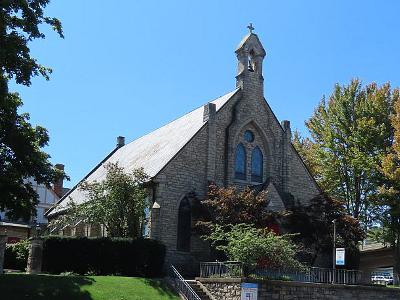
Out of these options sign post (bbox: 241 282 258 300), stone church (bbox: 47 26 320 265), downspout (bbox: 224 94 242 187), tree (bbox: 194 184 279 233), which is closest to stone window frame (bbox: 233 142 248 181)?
stone church (bbox: 47 26 320 265)

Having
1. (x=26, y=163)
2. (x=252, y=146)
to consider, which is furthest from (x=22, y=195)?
(x=252, y=146)

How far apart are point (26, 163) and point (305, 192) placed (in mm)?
19659

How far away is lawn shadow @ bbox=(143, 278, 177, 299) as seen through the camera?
82.6 ft

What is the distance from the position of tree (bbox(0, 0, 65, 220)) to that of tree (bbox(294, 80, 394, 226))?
73.5 ft

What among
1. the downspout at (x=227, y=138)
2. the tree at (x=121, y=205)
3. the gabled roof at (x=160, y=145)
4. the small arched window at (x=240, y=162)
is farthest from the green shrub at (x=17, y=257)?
the small arched window at (x=240, y=162)

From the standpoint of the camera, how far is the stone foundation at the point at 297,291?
24.0 meters

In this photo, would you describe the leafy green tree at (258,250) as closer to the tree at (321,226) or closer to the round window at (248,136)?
the tree at (321,226)

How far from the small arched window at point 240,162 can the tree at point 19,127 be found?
42.9 feet

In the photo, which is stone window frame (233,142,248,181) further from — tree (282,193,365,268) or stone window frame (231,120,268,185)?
tree (282,193,365,268)

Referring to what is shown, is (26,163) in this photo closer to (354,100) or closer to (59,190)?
(354,100)

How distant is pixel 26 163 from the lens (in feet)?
81.6

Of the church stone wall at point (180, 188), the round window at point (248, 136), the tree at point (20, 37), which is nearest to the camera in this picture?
the tree at point (20, 37)

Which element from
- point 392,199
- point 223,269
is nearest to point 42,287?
point 223,269

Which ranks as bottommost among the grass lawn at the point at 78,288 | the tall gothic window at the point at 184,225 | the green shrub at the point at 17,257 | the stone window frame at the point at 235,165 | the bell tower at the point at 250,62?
the grass lawn at the point at 78,288
